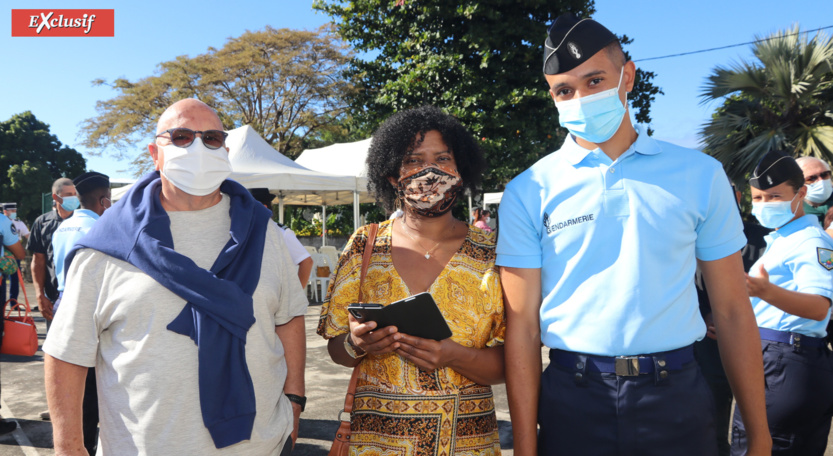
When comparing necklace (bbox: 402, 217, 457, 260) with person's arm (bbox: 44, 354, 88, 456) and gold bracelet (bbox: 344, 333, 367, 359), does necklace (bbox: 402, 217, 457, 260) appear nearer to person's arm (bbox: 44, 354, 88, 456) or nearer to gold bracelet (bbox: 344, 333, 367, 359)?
gold bracelet (bbox: 344, 333, 367, 359)

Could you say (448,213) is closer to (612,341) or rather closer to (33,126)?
(612,341)

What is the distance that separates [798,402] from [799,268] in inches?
25.5

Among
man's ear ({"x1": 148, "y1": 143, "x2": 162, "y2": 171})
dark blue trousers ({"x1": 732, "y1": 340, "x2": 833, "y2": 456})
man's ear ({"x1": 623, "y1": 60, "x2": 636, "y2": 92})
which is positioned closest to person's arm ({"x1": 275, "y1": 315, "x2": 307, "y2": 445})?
man's ear ({"x1": 148, "y1": 143, "x2": 162, "y2": 171})

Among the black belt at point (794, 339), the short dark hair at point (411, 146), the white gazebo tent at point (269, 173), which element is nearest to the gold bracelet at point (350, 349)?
the short dark hair at point (411, 146)

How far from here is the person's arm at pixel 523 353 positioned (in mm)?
1877

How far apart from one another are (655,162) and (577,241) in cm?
37

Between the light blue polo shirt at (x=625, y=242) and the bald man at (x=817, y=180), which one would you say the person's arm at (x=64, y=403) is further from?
the bald man at (x=817, y=180)

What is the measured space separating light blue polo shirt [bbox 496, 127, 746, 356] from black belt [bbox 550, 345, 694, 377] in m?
0.02

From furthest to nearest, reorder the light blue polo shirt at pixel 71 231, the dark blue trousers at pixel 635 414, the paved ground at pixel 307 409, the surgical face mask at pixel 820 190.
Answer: the paved ground at pixel 307 409 → the light blue polo shirt at pixel 71 231 → the surgical face mask at pixel 820 190 → the dark blue trousers at pixel 635 414

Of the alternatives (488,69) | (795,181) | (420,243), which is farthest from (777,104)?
(420,243)

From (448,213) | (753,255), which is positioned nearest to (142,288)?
(448,213)

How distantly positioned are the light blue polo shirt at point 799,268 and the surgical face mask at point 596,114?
136 cm

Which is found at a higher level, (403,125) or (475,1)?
(475,1)

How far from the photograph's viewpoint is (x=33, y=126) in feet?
125
